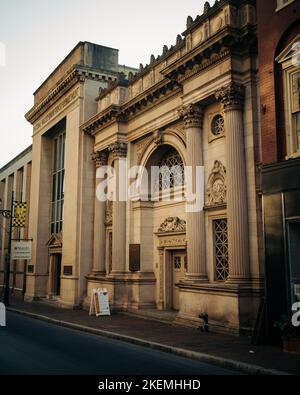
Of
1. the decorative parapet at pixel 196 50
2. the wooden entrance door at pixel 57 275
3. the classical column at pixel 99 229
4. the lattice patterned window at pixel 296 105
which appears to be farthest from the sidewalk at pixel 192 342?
the wooden entrance door at pixel 57 275

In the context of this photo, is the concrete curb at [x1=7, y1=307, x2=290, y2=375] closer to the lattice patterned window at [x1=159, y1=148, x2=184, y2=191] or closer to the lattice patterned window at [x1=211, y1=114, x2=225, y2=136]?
the lattice patterned window at [x1=159, y1=148, x2=184, y2=191]

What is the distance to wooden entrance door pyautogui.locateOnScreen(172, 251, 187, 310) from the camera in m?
18.1

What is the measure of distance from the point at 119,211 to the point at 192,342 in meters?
9.78

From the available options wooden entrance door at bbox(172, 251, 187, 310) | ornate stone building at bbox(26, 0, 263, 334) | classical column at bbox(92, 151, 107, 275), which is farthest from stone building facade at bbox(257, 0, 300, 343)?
classical column at bbox(92, 151, 107, 275)

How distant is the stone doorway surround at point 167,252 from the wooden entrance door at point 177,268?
0.58ft

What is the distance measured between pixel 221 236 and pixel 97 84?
1316 centimetres

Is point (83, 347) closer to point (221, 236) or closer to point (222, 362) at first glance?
point (222, 362)

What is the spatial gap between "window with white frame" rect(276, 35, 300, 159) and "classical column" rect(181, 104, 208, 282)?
14.4 ft

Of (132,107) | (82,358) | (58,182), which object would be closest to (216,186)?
(132,107)

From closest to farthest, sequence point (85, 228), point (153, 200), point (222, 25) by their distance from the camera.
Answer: point (222, 25) → point (153, 200) → point (85, 228)

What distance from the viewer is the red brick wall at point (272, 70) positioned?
11.8 metres

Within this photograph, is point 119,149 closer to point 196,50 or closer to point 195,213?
point 195,213
